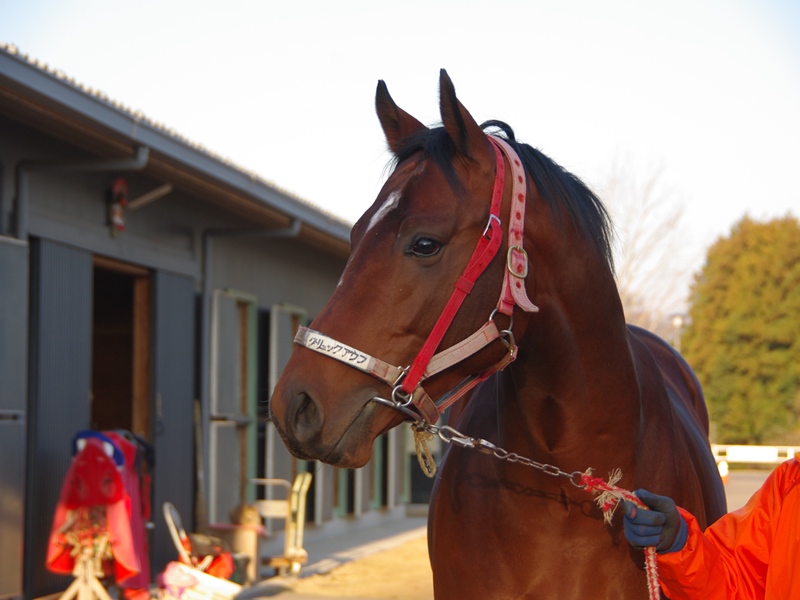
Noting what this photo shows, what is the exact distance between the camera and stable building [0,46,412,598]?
5957mm

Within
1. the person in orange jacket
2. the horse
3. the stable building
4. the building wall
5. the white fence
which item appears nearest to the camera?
the horse

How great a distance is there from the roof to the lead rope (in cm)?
378

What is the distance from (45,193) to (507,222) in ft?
16.4

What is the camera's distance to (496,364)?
2.24 m

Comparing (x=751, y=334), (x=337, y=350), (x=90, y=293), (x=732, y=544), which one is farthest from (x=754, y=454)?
(x=751, y=334)

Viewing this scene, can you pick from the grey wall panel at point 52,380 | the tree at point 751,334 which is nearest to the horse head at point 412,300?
the grey wall panel at point 52,380

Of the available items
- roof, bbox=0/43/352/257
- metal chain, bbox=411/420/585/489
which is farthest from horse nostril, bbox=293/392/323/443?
roof, bbox=0/43/352/257

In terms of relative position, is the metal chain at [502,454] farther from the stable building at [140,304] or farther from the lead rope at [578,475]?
the stable building at [140,304]

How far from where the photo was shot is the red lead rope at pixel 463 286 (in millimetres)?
2121

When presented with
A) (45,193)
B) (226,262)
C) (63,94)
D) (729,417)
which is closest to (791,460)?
(63,94)

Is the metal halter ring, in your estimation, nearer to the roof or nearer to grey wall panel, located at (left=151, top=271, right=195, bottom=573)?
the roof

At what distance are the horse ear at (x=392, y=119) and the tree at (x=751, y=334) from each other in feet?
89.6

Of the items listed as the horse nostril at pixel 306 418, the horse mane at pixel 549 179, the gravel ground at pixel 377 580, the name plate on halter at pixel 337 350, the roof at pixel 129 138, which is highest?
the roof at pixel 129 138

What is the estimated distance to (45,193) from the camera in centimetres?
650
